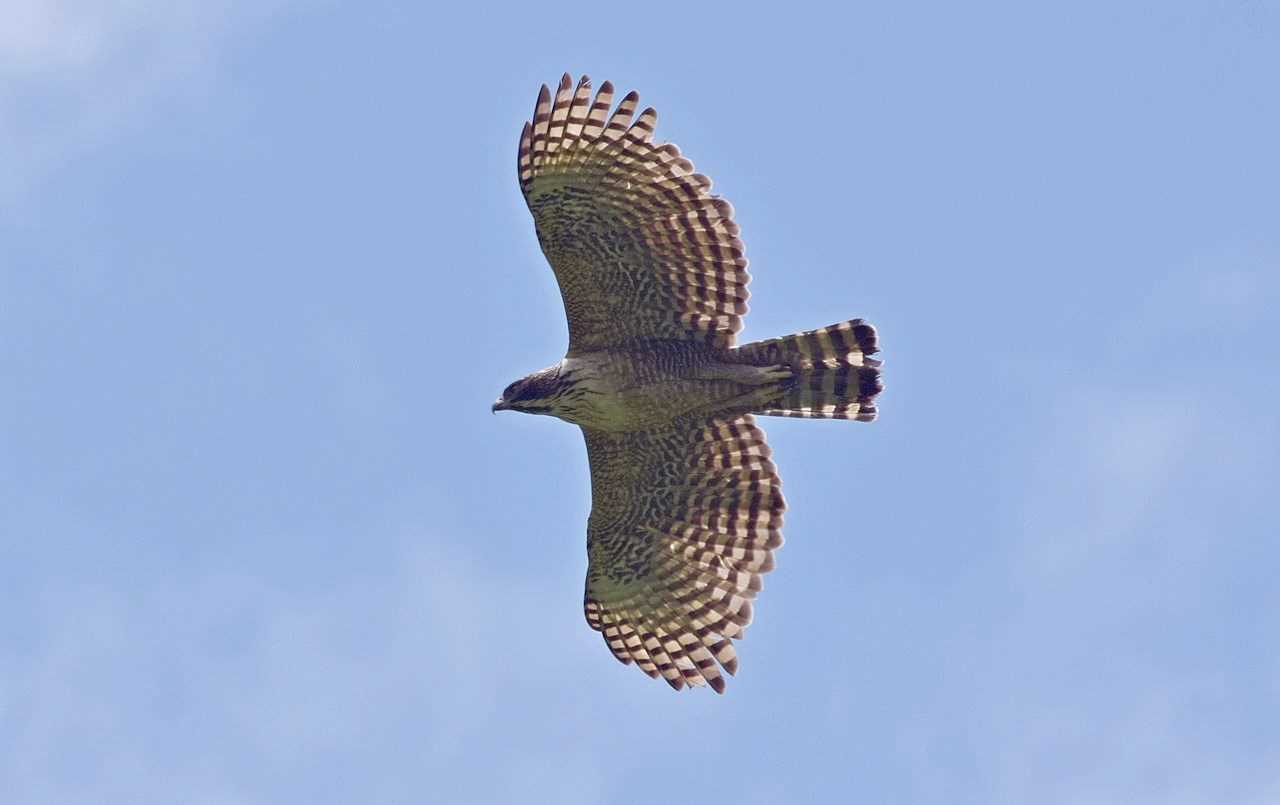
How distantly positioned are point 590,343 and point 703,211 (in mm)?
1445

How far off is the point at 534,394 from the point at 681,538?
6.84 feet

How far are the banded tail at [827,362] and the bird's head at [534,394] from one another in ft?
4.94

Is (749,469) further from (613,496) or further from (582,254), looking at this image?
(582,254)

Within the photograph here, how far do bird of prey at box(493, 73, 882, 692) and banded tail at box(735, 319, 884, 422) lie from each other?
1 centimetres

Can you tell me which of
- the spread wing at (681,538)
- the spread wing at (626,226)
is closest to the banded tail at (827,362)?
the spread wing at (626,226)

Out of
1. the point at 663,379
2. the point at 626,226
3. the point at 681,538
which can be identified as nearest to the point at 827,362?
the point at 663,379

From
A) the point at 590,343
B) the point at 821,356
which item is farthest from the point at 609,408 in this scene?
the point at 821,356

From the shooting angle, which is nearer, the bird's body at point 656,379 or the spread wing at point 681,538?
the bird's body at point 656,379

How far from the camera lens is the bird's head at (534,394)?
59.8 feet

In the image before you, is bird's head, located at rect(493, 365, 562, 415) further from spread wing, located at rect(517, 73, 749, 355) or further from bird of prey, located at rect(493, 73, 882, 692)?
spread wing, located at rect(517, 73, 749, 355)

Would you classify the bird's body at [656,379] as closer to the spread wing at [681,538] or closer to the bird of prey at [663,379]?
the bird of prey at [663,379]

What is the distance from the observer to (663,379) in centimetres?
1830

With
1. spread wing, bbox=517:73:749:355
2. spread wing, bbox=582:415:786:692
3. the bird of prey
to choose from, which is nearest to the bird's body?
the bird of prey

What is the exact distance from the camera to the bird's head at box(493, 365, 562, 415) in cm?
1823
